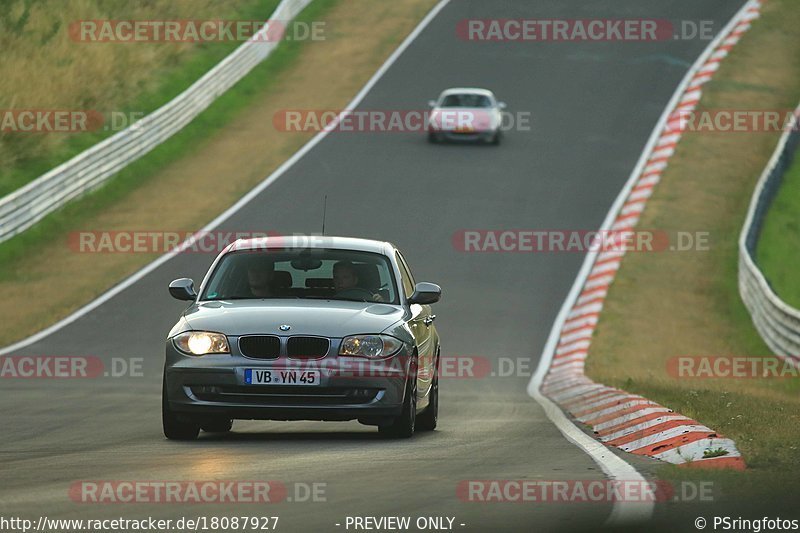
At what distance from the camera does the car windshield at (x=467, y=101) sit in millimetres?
36719

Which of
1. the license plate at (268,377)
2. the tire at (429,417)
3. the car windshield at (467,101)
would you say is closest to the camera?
the license plate at (268,377)

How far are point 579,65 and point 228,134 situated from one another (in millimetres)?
11166

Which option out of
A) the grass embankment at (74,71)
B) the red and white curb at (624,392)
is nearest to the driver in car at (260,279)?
the red and white curb at (624,392)

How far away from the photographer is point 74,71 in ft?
117

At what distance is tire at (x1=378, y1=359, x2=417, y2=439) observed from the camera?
1160cm

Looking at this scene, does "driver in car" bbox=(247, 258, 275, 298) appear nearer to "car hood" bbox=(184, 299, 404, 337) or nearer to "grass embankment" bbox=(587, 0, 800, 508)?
"car hood" bbox=(184, 299, 404, 337)

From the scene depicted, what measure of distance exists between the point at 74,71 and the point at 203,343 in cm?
2555

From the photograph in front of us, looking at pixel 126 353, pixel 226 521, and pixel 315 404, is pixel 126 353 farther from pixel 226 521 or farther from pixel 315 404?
pixel 226 521

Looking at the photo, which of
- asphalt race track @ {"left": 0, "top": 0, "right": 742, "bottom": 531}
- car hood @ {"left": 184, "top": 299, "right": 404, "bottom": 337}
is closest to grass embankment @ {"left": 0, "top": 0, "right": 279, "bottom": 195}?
asphalt race track @ {"left": 0, "top": 0, "right": 742, "bottom": 531}

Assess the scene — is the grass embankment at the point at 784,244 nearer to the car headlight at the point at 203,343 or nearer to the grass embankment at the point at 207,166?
the grass embankment at the point at 207,166

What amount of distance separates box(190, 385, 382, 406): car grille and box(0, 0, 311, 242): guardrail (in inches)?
618

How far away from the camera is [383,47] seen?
4334 centimetres

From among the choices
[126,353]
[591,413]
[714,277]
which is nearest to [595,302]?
[714,277]

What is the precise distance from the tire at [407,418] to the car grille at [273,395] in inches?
22.3
